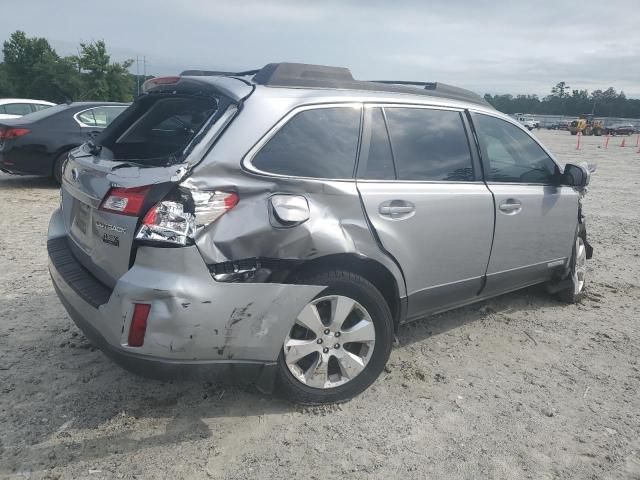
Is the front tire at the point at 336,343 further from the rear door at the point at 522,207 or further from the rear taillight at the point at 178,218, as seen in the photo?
the rear door at the point at 522,207

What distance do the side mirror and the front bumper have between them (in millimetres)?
2629

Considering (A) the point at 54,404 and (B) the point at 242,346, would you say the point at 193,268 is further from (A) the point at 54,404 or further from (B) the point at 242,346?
(A) the point at 54,404

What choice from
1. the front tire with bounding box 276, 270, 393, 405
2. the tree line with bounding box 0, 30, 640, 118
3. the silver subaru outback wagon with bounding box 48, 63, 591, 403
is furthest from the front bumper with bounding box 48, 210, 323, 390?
the tree line with bounding box 0, 30, 640, 118

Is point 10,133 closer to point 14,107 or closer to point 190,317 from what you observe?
point 14,107

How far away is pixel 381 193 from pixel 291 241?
26.8 inches

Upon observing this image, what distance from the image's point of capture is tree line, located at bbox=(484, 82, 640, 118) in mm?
114500

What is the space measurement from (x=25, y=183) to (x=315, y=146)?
28.7 ft

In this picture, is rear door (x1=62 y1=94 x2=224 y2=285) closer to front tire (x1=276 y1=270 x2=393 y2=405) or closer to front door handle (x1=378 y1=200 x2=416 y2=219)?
front tire (x1=276 y1=270 x2=393 y2=405)

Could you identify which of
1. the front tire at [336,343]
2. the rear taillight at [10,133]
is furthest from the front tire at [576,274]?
the rear taillight at [10,133]

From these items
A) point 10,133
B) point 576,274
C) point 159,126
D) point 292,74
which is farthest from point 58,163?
point 576,274

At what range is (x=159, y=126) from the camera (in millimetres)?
3256

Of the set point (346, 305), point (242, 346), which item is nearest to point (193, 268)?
point (242, 346)

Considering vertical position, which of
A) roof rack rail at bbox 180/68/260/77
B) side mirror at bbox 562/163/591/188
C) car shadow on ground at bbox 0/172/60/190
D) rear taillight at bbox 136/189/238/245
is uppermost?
roof rack rail at bbox 180/68/260/77

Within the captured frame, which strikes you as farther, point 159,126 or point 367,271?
point 159,126
